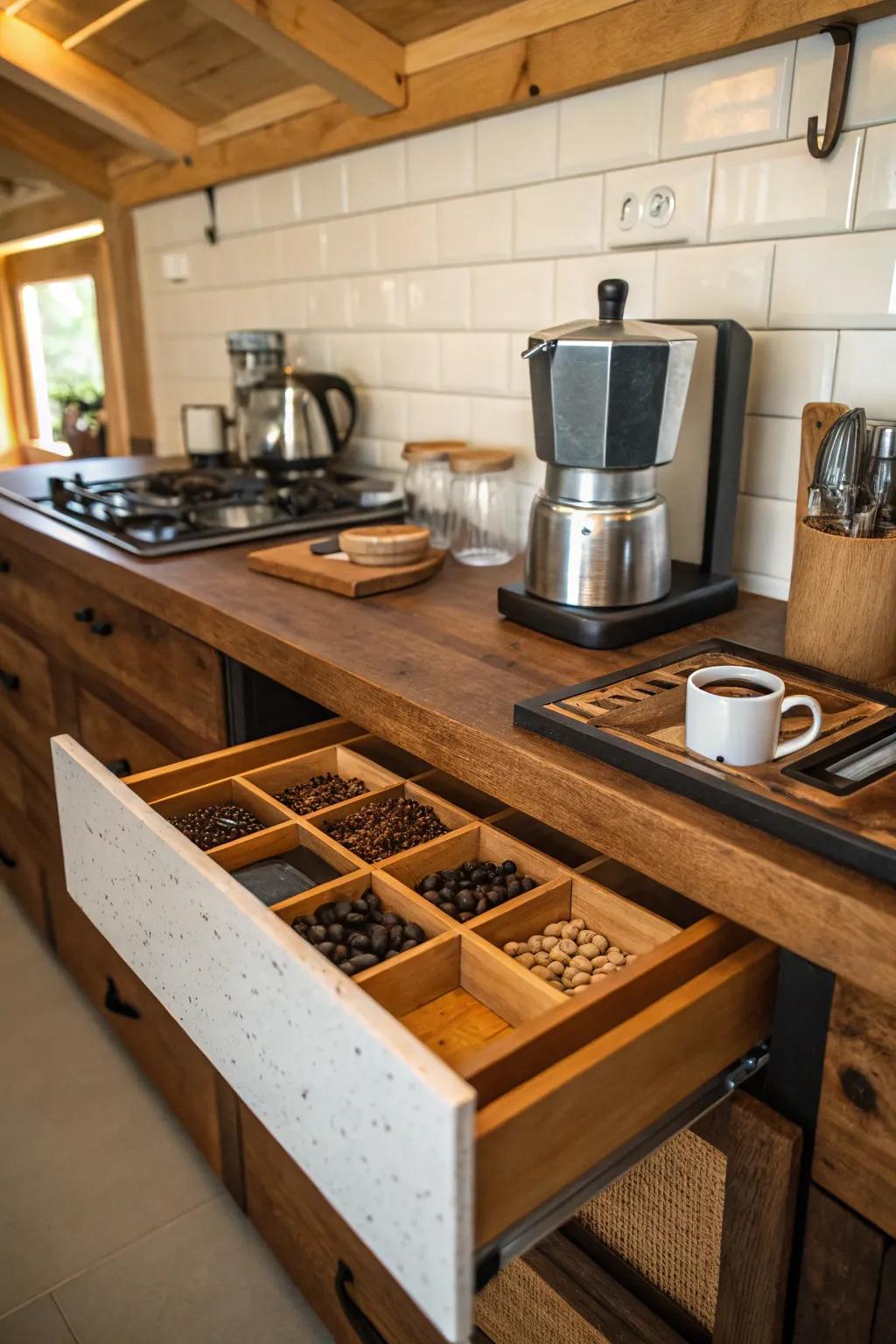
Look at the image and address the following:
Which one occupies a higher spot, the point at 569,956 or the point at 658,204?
the point at 658,204

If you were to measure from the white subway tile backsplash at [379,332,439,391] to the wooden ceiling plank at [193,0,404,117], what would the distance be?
375 millimetres

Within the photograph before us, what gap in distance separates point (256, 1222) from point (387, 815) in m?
0.74

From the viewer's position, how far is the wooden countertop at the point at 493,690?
0.66 m

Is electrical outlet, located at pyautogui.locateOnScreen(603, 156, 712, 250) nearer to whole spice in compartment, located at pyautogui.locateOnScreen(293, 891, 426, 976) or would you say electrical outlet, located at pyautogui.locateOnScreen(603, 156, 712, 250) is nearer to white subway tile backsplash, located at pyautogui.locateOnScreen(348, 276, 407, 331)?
white subway tile backsplash, located at pyautogui.locateOnScreen(348, 276, 407, 331)

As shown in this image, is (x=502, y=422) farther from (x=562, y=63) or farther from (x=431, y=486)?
(x=562, y=63)

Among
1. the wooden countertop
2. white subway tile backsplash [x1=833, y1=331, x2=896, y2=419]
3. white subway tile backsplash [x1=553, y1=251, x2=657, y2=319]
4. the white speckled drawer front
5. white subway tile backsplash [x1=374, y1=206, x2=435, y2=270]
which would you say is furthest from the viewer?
white subway tile backsplash [x1=374, y1=206, x2=435, y2=270]

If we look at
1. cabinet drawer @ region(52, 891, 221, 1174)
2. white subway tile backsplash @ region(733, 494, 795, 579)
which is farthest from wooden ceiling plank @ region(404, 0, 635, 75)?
cabinet drawer @ region(52, 891, 221, 1174)

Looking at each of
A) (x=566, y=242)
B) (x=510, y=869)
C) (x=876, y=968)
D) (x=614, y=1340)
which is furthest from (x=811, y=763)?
(x=566, y=242)

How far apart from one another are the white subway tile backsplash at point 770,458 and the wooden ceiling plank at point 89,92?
63.7 inches

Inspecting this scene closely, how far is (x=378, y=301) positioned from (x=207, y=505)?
53cm

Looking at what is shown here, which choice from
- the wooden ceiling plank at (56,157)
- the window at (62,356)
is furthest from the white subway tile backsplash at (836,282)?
the window at (62,356)

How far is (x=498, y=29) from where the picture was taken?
4.81ft

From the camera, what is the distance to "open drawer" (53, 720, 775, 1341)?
57cm

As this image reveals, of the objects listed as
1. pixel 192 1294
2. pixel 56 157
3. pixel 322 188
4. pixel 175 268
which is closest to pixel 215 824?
pixel 192 1294
